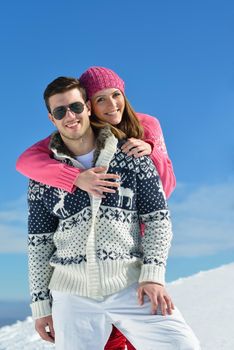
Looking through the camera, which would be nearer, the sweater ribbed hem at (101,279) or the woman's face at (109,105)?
the sweater ribbed hem at (101,279)

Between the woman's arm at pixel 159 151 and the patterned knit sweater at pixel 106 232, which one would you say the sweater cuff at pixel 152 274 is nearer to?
the patterned knit sweater at pixel 106 232

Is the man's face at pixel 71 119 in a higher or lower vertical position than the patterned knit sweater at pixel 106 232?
higher

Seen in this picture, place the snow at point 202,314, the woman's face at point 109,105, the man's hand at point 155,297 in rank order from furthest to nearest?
the snow at point 202,314 < the woman's face at point 109,105 < the man's hand at point 155,297

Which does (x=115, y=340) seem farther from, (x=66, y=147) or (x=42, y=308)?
(x=66, y=147)

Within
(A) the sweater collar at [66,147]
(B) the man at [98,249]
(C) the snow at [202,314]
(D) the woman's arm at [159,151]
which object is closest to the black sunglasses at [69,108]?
(B) the man at [98,249]

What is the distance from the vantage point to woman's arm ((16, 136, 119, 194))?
2094 mm

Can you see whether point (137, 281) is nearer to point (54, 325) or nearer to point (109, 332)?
point (109, 332)

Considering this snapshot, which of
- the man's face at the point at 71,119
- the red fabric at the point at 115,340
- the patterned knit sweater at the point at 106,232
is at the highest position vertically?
the man's face at the point at 71,119

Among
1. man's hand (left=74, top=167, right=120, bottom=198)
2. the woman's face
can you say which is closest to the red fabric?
man's hand (left=74, top=167, right=120, bottom=198)

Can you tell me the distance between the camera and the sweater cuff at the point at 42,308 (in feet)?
7.34

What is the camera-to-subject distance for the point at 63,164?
86.7 inches

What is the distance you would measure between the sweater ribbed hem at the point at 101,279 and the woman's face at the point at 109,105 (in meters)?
0.62

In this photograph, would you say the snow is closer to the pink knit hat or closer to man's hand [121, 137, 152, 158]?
man's hand [121, 137, 152, 158]

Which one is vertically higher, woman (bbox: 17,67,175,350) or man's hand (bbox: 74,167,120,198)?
woman (bbox: 17,67,175,350)
